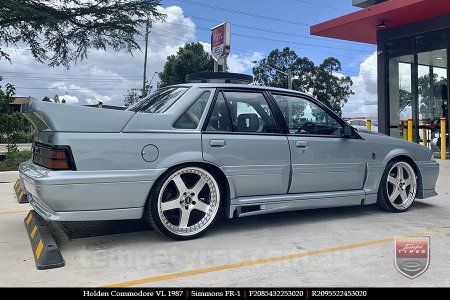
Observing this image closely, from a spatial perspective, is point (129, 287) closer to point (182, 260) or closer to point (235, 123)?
point (182, 260)

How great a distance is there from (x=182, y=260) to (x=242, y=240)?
834mm

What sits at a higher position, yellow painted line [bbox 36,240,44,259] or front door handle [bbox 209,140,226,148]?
front door handle [bbox 209,140,226,148]

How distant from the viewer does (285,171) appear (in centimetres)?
455

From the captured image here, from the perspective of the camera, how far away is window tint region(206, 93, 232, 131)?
14.1 ft

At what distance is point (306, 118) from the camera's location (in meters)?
4.99

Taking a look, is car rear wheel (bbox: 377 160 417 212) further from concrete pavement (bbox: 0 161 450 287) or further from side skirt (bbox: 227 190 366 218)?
side skirt (bbox: 227 190 366 218)

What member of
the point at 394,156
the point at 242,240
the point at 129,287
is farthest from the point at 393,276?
the point at 394,156

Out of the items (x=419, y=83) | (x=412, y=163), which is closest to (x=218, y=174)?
(x=412, y=163)

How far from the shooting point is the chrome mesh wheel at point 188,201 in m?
4.01

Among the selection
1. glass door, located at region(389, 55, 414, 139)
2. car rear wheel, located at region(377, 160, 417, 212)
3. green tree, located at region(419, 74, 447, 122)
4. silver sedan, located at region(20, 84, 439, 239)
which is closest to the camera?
silver sedan, located at region(20, 84, 439, 239)

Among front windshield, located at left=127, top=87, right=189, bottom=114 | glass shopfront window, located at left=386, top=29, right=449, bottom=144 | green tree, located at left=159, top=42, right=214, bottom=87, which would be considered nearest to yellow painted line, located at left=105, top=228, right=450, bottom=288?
front windshield, located at left=127, top=87, right=189, bottom=114

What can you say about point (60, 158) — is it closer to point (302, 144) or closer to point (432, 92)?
point (302, 144)

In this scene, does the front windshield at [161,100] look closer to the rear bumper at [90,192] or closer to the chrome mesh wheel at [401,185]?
the rear bumper at [90,192]

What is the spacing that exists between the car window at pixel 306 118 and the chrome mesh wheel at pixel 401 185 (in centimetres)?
104
